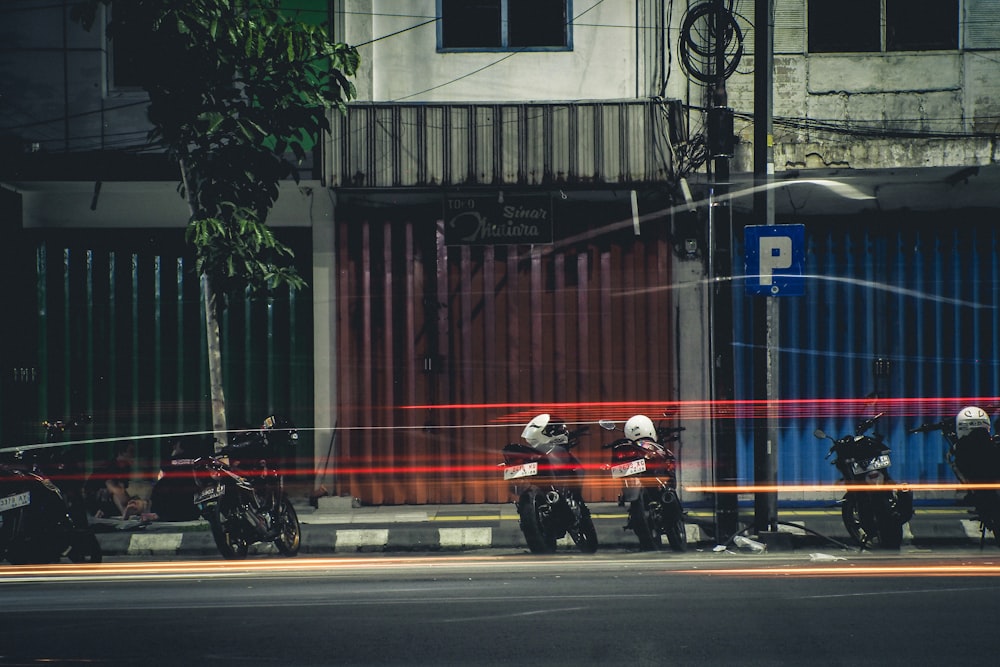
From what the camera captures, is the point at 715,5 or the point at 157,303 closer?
the point at 715,5

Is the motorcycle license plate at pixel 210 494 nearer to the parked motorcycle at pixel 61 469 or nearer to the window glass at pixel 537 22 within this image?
the parked motorcycle at pixel 61 469

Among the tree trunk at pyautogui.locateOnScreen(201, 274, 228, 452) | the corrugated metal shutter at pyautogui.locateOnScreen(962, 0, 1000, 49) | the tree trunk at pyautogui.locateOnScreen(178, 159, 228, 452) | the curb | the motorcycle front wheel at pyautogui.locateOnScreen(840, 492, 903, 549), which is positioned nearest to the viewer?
the motorcycle front wheel at pyautogui.locateOnScreen(840, 492, 903, 549)

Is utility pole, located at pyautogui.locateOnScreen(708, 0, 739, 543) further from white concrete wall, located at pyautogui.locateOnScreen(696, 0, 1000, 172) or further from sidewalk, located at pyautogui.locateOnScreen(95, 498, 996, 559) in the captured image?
white concrete wall, located at pyautogui.locateOnScreen(696, 0, 1000, 172)

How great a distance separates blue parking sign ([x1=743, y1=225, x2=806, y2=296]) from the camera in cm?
905

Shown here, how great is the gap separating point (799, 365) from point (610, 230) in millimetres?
2758

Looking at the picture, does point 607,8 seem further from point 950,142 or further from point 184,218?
point 184,218

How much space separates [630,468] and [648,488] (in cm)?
29

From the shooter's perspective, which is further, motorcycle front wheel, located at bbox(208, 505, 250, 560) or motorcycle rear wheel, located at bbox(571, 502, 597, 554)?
motorcycle rear wheel, located at bbox(571, 502, 597, 554)

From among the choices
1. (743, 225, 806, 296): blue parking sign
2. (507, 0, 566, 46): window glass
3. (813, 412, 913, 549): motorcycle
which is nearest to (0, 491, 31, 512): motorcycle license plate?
(743, 225, 806, 296): blue parking sign

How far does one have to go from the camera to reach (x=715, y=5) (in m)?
10.3

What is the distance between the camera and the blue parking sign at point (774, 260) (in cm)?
905

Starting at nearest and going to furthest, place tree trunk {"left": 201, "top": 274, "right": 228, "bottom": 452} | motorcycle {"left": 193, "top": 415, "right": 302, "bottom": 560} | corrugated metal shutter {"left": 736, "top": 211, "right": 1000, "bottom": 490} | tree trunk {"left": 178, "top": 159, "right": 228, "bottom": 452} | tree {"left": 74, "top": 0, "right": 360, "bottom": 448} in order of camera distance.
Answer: motorcycle {"left": 193, "top": 415, "right": 302, "bottom": 560} → tree {"left": 74, "top": 0, "right": 360, "bottom": 448} → tree trunk {"left": 178, "top": 159, "right": 228, "bottom": 452} → tree trunk {"left": 201, "top": 274, "right": 228, "bottom": 452} → corrugated metal shutter {"left": 736, "top": 211, "right": 1000, "bottom": 490}

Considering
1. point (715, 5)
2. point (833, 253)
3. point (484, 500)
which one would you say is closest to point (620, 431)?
point (484, 500)

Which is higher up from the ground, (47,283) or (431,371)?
(47,283)
